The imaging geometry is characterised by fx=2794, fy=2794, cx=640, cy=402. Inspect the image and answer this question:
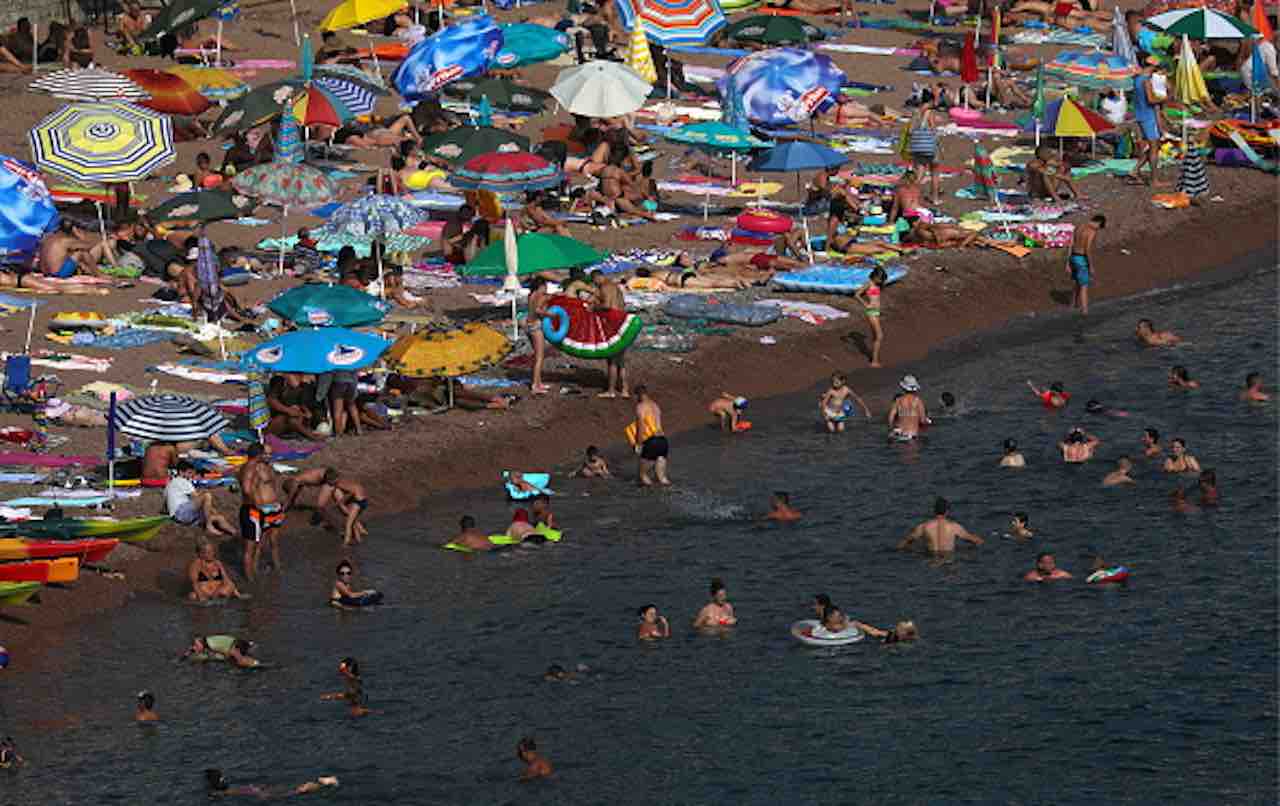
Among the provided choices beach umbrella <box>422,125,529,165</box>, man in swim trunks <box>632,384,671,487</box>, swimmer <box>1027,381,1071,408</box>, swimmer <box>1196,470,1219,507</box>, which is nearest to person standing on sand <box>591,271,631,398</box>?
man in swim trunks <box>632,384,671,487</box>

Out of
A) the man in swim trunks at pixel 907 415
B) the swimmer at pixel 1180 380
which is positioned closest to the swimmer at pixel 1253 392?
the swimmer at pixel 1180 380

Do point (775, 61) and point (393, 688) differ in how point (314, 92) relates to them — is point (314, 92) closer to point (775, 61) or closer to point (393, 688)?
point (775, 61)

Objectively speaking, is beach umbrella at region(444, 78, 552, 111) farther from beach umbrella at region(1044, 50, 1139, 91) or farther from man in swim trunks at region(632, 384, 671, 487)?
man in swim trunks at region(632, 384, 671, 487)

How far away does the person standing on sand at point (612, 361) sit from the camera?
39.7 m

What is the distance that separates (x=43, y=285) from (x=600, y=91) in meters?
11.0

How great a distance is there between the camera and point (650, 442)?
123 feet

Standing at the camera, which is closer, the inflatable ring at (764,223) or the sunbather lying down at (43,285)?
the sunbather lying down at (43,285)

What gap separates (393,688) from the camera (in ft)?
101

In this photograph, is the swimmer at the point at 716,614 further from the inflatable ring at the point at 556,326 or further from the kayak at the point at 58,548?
the inflatable ring at the point at 556,326

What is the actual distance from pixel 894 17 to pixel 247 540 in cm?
3309

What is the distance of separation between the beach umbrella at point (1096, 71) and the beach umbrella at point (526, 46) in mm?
9291

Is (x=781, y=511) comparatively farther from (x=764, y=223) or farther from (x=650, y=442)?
(x=764, y=223)

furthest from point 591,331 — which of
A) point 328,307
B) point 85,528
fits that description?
point 85,528

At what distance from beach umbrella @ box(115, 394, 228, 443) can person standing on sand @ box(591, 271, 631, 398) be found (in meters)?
7.00
